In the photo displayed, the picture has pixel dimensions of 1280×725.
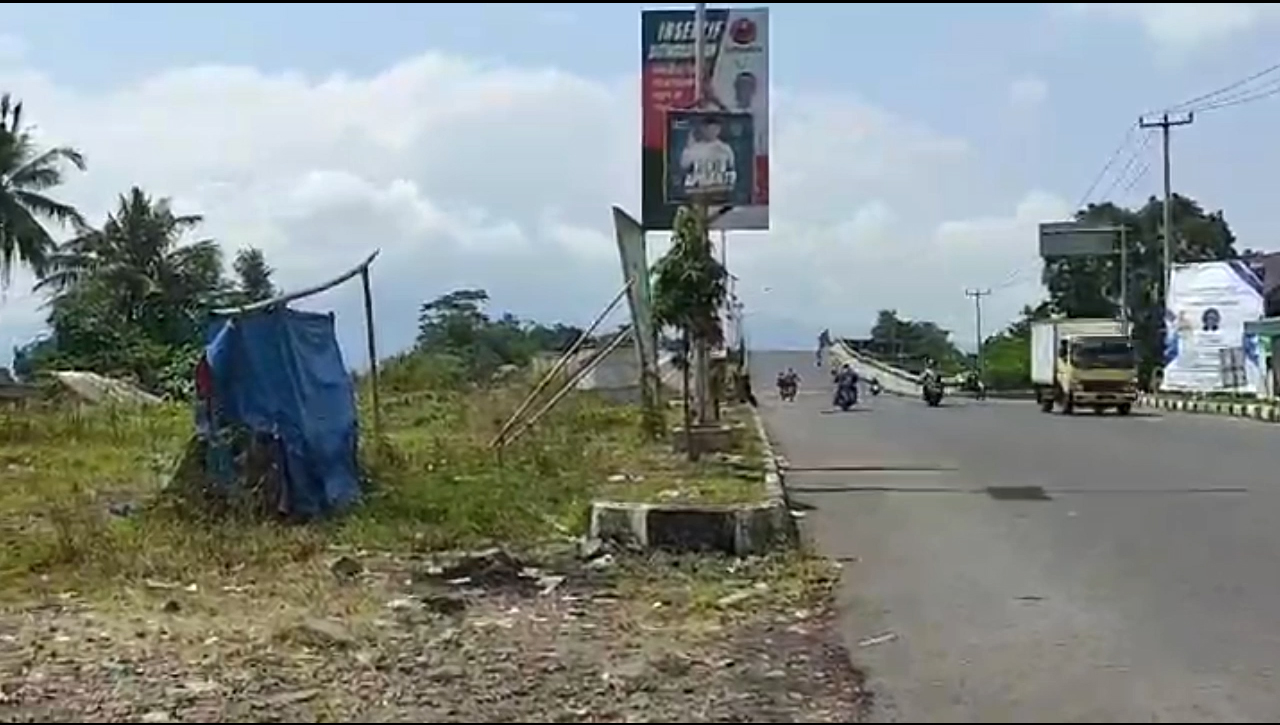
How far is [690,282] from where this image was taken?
1922cm

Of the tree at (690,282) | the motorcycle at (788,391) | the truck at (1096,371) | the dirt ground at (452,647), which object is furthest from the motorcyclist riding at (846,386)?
the dirt ground at (452,647)

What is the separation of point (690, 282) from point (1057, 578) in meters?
9.19

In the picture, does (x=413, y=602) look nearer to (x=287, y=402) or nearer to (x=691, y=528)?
(x=691, y=528)

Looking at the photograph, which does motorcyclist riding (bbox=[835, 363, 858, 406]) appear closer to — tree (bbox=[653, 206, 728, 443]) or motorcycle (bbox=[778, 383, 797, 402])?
motorcycle (bbox=[778, 383, 797, 402])

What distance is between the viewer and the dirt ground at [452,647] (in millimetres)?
6812

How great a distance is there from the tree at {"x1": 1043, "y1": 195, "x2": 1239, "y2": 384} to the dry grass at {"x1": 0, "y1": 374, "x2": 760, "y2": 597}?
46.4 m

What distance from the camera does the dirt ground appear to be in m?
6.81

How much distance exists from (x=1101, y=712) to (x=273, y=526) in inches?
378

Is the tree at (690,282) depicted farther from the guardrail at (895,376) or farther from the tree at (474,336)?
the guardrail at (895,376)

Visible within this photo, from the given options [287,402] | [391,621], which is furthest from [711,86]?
[391,621]

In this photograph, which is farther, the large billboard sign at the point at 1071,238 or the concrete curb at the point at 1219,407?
the large billboard sign at the point at 1071,238

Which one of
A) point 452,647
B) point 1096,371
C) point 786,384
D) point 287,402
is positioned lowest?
point 452,647

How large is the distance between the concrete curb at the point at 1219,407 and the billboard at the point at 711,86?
55.0ft

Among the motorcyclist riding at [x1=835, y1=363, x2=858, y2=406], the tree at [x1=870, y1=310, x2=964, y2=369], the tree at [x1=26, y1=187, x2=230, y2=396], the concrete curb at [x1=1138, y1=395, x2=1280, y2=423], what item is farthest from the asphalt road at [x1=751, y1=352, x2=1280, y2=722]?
the tree at [x1=870, y1=310, x2=964, y2=369]
